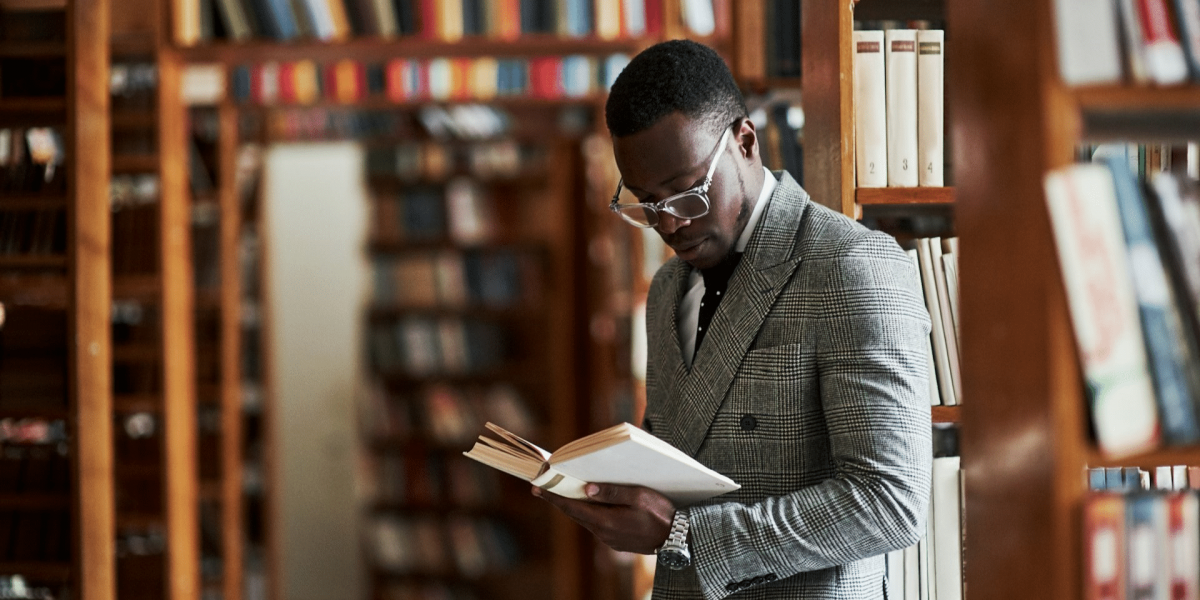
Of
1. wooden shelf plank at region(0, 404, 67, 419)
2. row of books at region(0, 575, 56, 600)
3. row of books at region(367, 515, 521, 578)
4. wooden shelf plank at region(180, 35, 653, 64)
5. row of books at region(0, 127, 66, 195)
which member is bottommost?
row of books at region(367, 515, 521, 578)

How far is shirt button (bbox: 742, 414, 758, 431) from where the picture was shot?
1.43 m

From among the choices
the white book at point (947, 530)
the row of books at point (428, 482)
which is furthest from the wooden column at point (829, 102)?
the row of books at point (428, 482)

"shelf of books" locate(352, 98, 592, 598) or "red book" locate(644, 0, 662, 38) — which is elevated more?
"red book" locate(644, 0, 662, 38)

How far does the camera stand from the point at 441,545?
621 cm

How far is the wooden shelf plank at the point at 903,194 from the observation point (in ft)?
6.24

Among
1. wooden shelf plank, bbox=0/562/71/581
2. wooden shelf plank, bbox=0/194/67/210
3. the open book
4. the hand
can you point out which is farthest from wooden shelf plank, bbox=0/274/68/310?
the hand

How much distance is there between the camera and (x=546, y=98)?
4285mm

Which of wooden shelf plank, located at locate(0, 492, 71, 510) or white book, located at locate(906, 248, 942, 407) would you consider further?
wooden shelf plank, located at locate(0, 492, 71, 510)

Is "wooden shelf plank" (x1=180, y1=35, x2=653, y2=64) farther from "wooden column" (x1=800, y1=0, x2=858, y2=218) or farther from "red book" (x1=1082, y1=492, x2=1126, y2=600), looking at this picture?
"red book" (x1=1082, y1=492, x2=1126, y2=600)

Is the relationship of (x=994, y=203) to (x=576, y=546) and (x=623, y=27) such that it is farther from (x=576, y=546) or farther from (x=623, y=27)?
(x=576, y=546)

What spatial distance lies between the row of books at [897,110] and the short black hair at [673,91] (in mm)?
499

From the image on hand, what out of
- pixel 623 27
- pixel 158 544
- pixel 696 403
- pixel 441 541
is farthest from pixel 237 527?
pixel 696 403

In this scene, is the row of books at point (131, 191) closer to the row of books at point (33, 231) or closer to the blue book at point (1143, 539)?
the row of books at point (33, 231)

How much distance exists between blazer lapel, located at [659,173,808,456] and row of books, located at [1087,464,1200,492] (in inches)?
35.8
